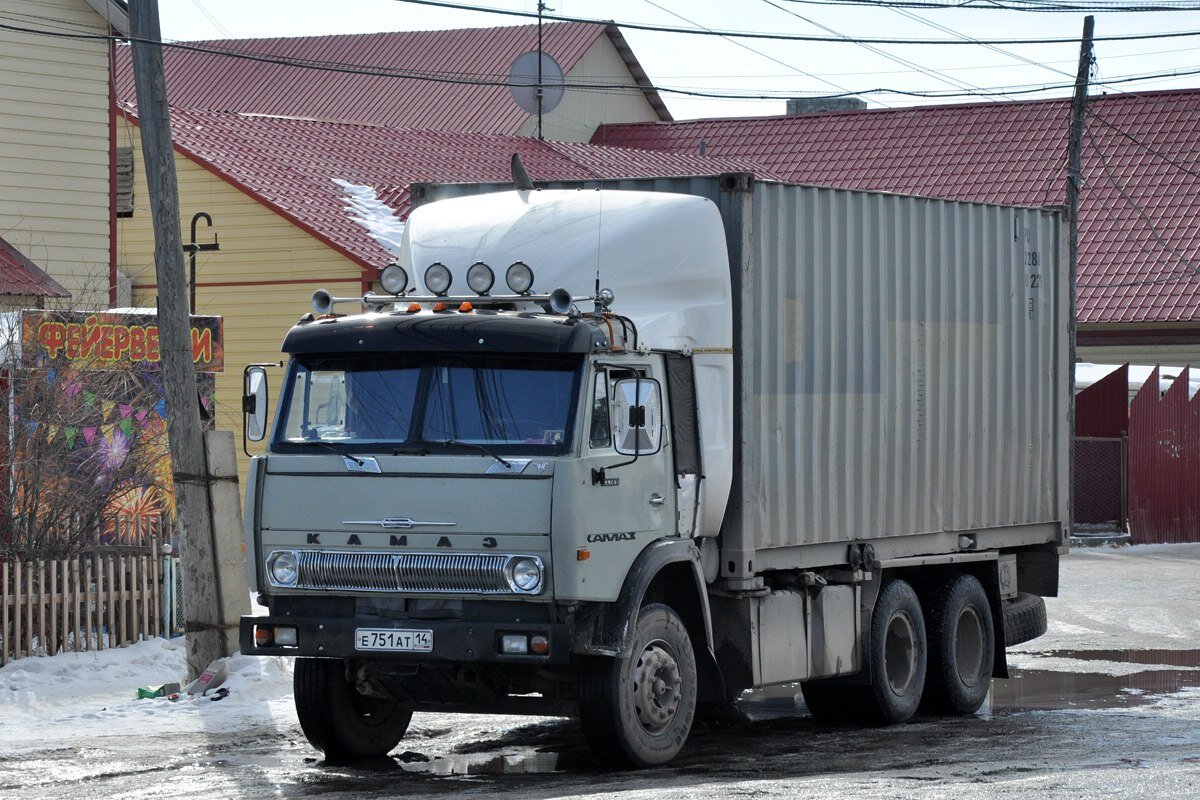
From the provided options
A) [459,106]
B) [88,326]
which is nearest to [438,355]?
[88,326]

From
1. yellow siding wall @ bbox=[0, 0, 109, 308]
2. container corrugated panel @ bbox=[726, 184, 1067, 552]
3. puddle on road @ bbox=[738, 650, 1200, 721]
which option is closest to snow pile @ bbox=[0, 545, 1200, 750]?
puddle on road @ bbox=[738, 650, 1200, 721]

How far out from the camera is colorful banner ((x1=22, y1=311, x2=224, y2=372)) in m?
16.5

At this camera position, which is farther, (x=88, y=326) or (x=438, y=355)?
(x=88, y=326)

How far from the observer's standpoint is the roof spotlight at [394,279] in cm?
1148

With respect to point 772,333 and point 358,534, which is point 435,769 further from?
point 772,333

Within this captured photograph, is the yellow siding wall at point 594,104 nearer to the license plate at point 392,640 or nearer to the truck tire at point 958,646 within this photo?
the truck tire at point 958,646

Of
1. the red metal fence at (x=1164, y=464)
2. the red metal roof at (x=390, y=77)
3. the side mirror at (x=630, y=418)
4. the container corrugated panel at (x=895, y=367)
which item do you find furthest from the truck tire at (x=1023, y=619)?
the red metal roof at (x=390, y=77)

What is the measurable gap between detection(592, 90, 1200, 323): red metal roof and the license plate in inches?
1005

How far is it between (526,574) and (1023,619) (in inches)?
238

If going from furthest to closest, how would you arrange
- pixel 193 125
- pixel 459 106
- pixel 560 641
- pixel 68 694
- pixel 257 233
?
pixel 459 106 → pixel 193 125 → pixel 257 233 → pixel 68 694 → pixel 560 641

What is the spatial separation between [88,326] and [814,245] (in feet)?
25.8

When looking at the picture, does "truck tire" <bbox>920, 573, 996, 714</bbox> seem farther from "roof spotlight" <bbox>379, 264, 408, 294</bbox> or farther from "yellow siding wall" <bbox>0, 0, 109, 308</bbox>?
"yellow siding wall" <bbox>0, 0, 109, 308</bbox>

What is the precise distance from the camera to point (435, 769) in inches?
443

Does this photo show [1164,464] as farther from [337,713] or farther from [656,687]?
[337,713]
